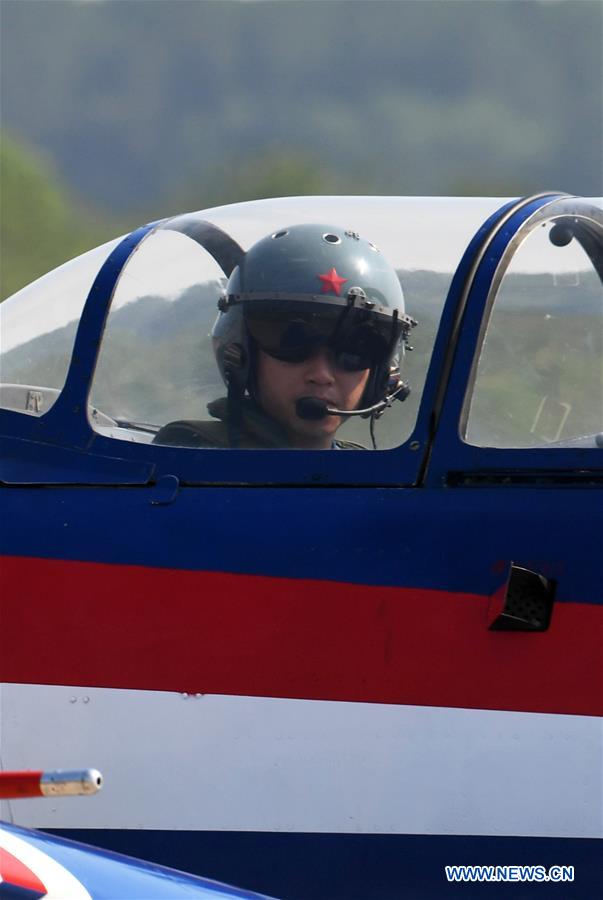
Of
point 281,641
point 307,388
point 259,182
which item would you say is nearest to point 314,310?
point 307,388

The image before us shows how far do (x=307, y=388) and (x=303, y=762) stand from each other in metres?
0.86

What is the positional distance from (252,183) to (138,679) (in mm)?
28056

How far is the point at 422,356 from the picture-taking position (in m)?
2.94

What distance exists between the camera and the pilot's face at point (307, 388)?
3.01 metres

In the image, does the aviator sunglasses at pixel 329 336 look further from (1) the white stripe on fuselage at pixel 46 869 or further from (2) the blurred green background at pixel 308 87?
(2) the blurred green background at pixel 308 87

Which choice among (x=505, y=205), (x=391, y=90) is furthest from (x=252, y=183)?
(x=391, y=90)

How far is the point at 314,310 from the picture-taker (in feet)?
10.1

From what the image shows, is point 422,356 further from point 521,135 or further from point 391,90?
point 391,90

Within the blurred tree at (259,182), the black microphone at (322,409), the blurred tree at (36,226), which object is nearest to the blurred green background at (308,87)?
the blurred tree at (259,182)

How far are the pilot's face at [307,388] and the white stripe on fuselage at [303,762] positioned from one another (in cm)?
63

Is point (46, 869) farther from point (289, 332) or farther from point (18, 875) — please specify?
point (289, 332)

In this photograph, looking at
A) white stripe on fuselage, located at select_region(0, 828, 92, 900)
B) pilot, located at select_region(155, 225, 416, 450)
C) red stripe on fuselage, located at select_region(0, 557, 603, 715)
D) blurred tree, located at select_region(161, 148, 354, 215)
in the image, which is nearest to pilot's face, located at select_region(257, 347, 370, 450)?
pilot, located at select_region(155, 225, 416, 450)

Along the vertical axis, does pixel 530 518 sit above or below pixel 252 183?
below

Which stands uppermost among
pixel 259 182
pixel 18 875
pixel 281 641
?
pixel 259 182
